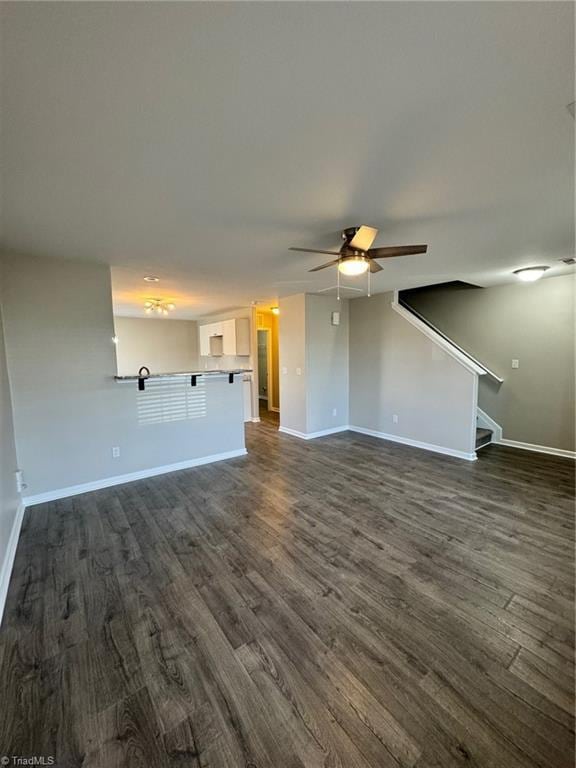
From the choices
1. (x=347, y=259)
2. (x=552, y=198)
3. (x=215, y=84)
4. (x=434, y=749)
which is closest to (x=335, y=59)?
(x=215, y=84)

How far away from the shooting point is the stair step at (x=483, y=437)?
4776mm

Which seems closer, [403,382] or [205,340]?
[403,382]

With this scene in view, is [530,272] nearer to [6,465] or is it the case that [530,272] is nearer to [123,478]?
A: [123,478]

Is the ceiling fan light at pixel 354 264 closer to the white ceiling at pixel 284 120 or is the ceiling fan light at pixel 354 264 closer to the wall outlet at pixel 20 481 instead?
the white ceiling at pixel 284 120

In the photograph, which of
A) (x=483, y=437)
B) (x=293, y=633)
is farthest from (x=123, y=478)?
(x=483, y=437)

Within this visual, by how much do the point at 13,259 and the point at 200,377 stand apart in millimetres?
2239

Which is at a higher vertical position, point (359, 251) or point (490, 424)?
point (359, 251)

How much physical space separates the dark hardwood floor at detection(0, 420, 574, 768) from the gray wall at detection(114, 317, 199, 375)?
5.85 metres

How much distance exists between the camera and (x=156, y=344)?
850 cm

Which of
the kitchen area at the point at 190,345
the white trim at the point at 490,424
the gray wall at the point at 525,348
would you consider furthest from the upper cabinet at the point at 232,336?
the white trim at the point at 490,424

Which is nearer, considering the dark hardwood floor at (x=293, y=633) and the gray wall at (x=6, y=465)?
the dark hardwood floor at (x=293, y=633)

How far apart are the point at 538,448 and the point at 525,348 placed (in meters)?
1.53

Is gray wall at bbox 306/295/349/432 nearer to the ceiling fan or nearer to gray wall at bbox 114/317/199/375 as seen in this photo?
the ceiling fan

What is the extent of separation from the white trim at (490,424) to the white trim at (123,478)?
406 centimetres
